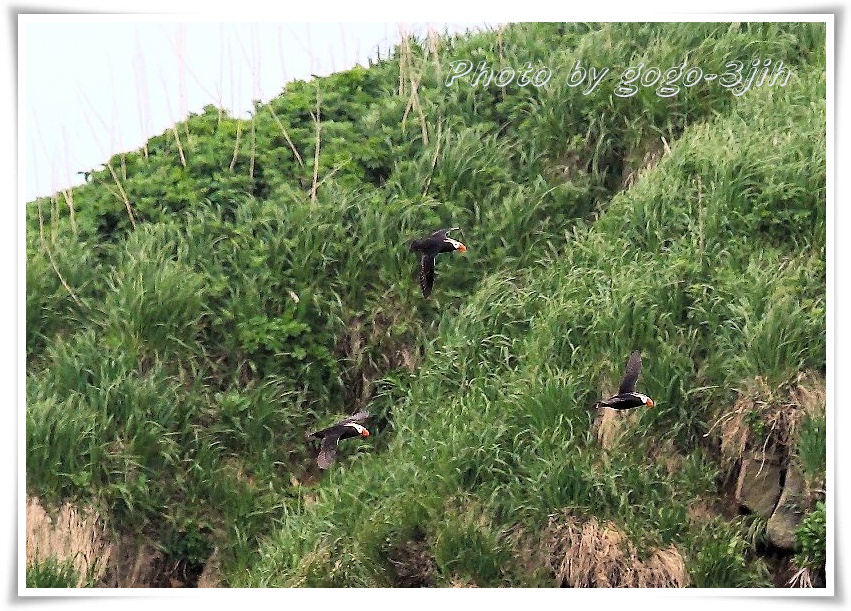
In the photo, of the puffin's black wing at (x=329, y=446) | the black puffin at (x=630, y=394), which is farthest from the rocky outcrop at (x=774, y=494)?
the puffin's black wing at (x=329, y=446)

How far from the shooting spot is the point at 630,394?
6113 mm

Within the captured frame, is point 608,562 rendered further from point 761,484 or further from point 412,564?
point 412,564

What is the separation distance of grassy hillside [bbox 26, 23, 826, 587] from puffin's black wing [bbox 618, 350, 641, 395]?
173 millimetres

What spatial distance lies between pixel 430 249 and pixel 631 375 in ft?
4.38

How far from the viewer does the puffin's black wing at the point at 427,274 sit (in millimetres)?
6668

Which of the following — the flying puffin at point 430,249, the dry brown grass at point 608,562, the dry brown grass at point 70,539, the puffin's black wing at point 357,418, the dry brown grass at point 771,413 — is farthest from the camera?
the flying puffin at point 430,249

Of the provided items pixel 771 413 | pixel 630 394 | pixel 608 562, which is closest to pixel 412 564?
pixel 608 562

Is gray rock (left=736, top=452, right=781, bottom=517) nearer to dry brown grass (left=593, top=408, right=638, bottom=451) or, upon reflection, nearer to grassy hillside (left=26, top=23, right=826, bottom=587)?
grassy hillside (left=26, top=23, right=826, bottom=587)

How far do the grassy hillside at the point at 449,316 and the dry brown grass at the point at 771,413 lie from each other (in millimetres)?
18

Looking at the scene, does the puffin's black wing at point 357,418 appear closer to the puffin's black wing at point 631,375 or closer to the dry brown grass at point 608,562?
the dry brown grass at point 608,562

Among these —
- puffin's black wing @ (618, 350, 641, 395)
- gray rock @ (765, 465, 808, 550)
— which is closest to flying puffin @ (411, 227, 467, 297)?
puffin's black wing @ (618, 350, 641, 395)
